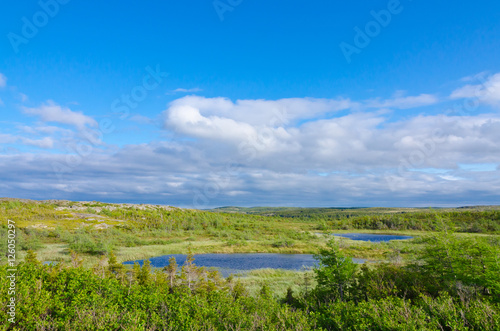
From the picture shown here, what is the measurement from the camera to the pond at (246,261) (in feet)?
200

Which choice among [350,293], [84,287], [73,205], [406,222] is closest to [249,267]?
[350,293]

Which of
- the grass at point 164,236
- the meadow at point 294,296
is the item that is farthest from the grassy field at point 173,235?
the meadow at point 294,296

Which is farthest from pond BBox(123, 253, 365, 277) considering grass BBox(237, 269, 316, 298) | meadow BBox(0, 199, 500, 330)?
meadow BBox(0, 199, 500, 330)

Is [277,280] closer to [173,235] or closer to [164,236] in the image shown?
[164,236]

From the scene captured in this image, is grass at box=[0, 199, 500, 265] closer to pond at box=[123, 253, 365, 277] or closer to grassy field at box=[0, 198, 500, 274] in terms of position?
grassy field at box=[0, 198, 500, 274]

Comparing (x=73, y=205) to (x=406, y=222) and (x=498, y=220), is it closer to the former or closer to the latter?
(x=406, y=222)

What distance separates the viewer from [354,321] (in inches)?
496

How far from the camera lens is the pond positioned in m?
60.9

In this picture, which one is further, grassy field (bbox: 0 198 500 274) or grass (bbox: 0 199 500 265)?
grass (bbox: 0 199 500 265)

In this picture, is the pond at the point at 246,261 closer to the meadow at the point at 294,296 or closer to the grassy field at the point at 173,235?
the grassy field at the point at 173,235

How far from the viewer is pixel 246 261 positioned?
68.0m

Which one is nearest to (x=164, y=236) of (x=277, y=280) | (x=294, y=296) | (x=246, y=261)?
(x=246, y=261)

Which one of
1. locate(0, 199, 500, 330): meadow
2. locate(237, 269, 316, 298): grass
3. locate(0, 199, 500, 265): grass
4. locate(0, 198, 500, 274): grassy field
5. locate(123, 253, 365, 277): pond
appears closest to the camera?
locate(0, 199, 500, 330): meadow

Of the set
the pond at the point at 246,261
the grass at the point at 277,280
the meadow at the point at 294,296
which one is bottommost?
the pond at the point at 246,261
